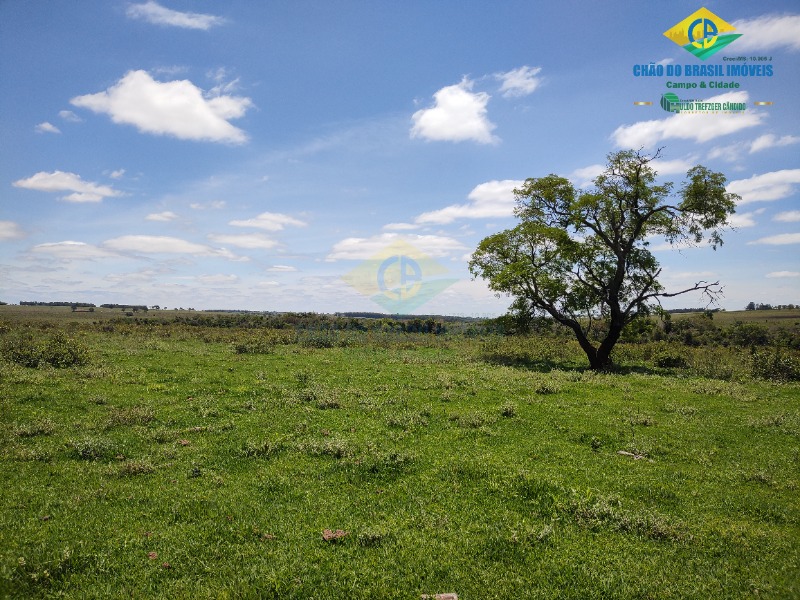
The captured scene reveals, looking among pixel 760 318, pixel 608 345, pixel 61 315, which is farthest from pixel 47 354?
pixel 760 318

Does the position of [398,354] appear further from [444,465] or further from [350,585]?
[350,585]

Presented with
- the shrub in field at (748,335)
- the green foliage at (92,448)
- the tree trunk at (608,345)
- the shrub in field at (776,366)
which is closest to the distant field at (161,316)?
the shrub in field at (748,335)

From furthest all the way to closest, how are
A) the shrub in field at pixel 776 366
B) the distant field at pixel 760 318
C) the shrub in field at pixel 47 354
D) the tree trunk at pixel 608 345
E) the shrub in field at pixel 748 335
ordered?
1. the distant field at pixel 760 318
2. the shrub in field at pixel 748 335
3. the tree trunk at pixel 608 345
4. the shrub in field at pixel 776 366
5. the shrub in field at pixel 47 354

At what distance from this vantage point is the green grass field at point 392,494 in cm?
734

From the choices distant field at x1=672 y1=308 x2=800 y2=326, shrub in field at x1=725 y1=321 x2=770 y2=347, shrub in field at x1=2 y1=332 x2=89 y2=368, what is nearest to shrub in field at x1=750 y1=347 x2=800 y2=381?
shrub in field at x1=725 y1=321 x2=770 y2=347

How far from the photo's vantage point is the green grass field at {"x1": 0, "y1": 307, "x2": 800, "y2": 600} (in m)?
7.34

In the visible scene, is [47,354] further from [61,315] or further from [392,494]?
[61,315]

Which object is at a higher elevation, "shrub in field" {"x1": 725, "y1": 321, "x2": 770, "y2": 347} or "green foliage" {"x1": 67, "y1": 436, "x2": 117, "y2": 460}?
"shrub in field" {"x1": 725, "y1": 321, "x2": 770, "y2": 347}

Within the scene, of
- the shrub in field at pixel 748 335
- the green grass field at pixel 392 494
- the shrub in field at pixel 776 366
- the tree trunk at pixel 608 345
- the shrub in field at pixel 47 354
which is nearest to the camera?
the green grass field at pixel 392 494

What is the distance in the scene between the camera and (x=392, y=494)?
34.3 feet

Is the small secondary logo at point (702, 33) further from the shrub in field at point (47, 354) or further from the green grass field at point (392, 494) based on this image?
the shrub in field at point (47, 354)

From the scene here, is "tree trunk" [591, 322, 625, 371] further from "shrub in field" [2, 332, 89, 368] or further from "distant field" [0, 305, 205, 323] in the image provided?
"distant field" [0, 305, 205, 323]

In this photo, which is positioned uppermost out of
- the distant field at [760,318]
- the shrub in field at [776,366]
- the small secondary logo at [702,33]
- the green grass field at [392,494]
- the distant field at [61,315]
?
the small secondary logo at [702,33]

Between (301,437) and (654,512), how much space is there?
10335mm
